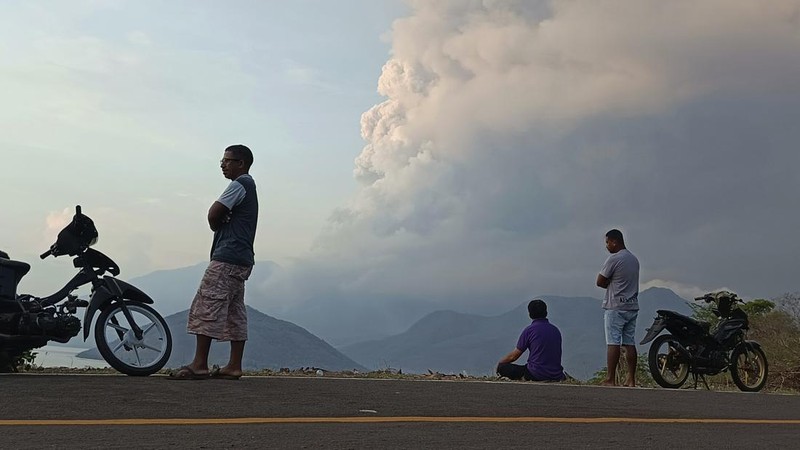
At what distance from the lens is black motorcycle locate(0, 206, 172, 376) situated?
8375mm

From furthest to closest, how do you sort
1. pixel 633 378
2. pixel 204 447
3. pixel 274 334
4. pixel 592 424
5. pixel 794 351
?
1. pixel 274 334
2. pixel 794 351
3. pixel 633 378
4. pixel 592 424
5. pixel 204 447

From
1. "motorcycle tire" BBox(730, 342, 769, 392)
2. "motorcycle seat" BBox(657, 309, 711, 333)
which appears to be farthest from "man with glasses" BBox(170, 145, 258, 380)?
"motorcycle tire" BBox(730, 342, 769, 392)

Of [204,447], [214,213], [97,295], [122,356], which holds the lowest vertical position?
[204,447]

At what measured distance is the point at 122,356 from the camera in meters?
8.69

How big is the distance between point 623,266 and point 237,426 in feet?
23.9

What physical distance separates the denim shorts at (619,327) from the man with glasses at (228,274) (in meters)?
5.33

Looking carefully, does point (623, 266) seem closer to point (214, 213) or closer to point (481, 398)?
point (481, 398)

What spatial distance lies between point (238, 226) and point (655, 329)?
634 centimetres

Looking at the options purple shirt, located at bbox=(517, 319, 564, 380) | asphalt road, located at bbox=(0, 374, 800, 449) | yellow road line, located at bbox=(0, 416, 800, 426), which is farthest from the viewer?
purple shirt, located at bbox=(517, 319, 564, 380)

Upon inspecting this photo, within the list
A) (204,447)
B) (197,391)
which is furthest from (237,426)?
(197,391)

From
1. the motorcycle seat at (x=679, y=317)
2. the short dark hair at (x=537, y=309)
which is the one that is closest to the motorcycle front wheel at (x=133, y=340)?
the short dark hair at (x=537, y=309)

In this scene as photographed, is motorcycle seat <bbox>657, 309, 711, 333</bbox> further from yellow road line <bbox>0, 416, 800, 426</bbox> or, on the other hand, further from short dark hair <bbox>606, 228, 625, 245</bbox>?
yellow road line <bbox>0, 416, 800, 426</bbox>

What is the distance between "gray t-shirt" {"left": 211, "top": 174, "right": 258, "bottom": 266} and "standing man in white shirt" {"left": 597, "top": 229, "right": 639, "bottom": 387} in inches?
211

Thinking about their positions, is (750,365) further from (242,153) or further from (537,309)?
(242,153)
